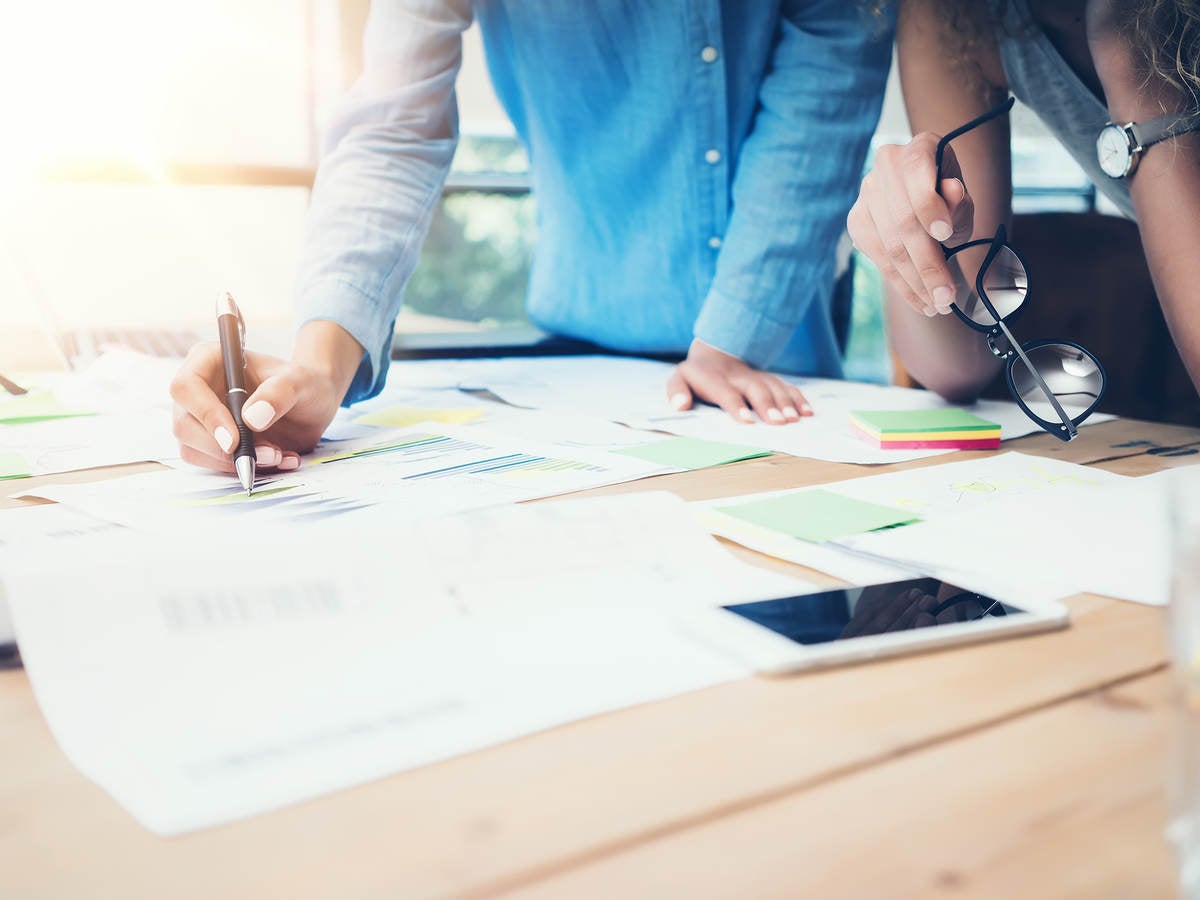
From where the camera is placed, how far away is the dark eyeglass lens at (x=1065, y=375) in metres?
0.80

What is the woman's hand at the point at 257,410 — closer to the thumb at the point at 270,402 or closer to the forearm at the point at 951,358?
the thumb at the point at 270,402

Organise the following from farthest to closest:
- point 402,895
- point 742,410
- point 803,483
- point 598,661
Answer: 1. point 742,410
2. point 803,483
3. point 598,661
4. point 402,895

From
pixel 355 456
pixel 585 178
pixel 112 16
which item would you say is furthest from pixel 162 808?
pixel 112 16

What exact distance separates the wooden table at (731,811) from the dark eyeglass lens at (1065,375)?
50 centimetres

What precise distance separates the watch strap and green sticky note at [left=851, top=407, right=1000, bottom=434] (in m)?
0.27

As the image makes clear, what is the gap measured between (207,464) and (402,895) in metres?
0.54

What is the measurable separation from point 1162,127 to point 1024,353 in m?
0.22

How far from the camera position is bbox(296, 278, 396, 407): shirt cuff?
901 mm

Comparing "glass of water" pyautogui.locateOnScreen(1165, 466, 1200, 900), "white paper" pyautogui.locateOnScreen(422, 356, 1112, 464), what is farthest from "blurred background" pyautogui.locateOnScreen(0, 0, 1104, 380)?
"glass of water" pyautogui.locateOnScreen(1165, 466, 1200, 900)

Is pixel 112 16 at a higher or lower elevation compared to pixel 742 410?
higher

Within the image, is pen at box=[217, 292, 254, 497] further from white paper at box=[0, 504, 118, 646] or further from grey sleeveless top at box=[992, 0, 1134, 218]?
grey sleeveless top at box=[992, 0, 1134, 218]

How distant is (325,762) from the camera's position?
0.29 m

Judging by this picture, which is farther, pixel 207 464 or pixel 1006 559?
pixel 207 464

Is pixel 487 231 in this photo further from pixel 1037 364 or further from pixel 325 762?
pixel 325 762
